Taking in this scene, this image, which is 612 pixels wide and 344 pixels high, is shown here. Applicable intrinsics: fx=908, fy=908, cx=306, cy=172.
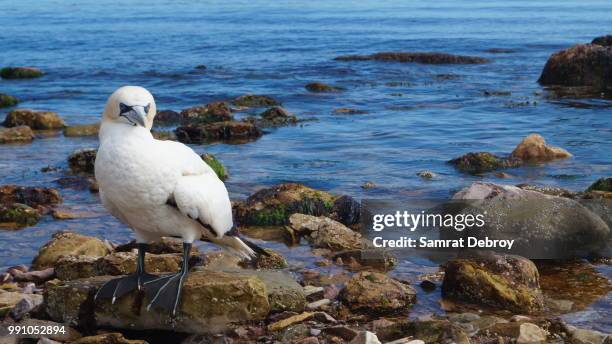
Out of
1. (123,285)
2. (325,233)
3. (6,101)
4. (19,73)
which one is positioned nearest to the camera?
(123,285)

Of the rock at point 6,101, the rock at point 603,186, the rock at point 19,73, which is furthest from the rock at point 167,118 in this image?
the rock at point 19,73

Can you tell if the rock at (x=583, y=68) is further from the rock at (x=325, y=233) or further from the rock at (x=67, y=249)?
the rock at (x=67, y=249)

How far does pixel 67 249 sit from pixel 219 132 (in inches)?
414

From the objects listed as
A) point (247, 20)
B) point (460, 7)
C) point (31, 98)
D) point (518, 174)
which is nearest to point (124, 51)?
point (31, 98)

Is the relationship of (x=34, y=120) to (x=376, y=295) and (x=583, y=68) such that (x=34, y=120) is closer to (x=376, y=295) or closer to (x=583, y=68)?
(x=376, y=295)

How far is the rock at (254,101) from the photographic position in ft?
85.7

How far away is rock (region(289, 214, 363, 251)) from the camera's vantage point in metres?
11.2

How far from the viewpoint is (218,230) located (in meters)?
7.73

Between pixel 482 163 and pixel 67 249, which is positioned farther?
pixel 482 163

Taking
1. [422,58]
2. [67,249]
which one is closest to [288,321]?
[67,249]

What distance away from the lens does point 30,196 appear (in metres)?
13.9

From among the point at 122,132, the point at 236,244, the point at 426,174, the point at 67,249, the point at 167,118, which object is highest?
the point at 122,132

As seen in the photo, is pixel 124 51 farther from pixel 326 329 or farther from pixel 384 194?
pixel 326 329

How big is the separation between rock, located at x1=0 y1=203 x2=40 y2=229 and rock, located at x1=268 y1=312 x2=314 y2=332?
5.76 metres
